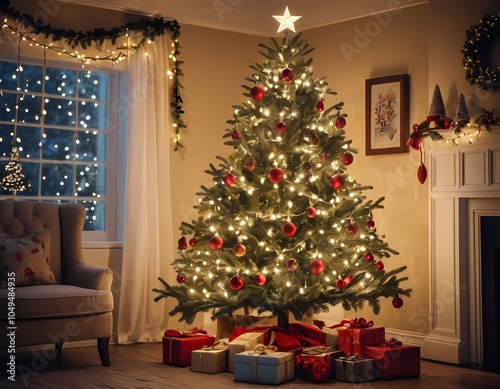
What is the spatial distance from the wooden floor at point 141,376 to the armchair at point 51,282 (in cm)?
21

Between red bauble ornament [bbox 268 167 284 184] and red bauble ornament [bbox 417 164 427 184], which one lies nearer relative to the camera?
red bauble ornament [bbox 268 167 284 184]

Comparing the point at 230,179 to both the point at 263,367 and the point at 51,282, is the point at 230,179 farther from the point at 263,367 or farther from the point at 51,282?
the point at 51,282

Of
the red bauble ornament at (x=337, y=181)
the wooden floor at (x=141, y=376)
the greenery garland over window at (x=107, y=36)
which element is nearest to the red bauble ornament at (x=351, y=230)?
the red bauble ornament at (x=337, y=181)

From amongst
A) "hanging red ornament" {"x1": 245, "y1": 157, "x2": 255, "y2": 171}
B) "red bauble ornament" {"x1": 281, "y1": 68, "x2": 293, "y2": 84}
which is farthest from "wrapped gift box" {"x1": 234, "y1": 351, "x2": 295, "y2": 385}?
"red bauble ornament" {"x1": 281, "y1": 68, "x2": 293, "y2": 84}

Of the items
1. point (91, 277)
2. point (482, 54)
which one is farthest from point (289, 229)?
point (482, 54)

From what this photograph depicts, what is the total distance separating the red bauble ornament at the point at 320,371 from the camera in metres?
4.60

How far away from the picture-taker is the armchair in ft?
15.2

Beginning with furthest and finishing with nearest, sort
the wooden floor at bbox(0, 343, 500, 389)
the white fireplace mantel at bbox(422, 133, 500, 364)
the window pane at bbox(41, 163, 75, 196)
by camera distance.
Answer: the window pane at bbox(41, 163, 75, 196), the white fireplace mantel at bbox(422, 133, 500, 364), the wooden floor at bbox(0, 343, 500, 389)

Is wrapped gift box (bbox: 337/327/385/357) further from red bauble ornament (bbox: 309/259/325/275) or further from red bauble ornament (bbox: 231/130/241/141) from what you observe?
red bauble ornament (bbox: 231/130/241/141)

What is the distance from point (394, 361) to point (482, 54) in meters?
2.12

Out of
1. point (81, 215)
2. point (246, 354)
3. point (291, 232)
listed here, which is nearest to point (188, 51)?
point (81, 215)

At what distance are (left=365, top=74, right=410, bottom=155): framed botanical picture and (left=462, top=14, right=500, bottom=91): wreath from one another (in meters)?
0.82

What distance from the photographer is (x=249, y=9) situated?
20.3 feet

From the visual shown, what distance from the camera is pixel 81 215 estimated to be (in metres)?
5.54
